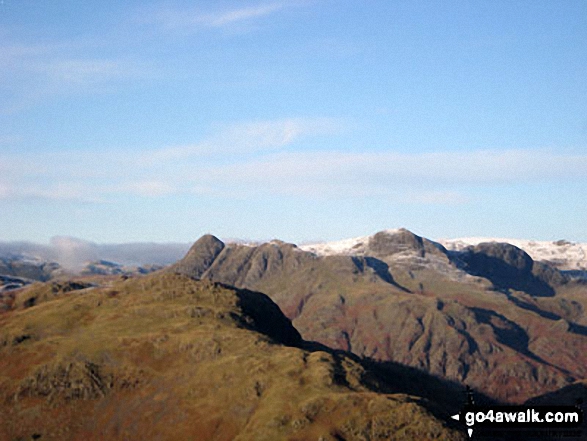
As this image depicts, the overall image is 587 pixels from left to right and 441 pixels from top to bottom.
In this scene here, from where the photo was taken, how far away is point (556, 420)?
16000 centimetres

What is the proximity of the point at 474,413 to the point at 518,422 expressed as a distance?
14.0 meters

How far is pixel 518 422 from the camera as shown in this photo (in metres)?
160

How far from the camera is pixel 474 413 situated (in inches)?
6038

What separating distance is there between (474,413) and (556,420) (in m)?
21.2

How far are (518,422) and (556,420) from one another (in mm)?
8337

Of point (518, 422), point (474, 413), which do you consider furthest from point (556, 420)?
point (474, 413)

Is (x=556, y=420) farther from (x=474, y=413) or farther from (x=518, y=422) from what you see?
(x=474, y=413)
